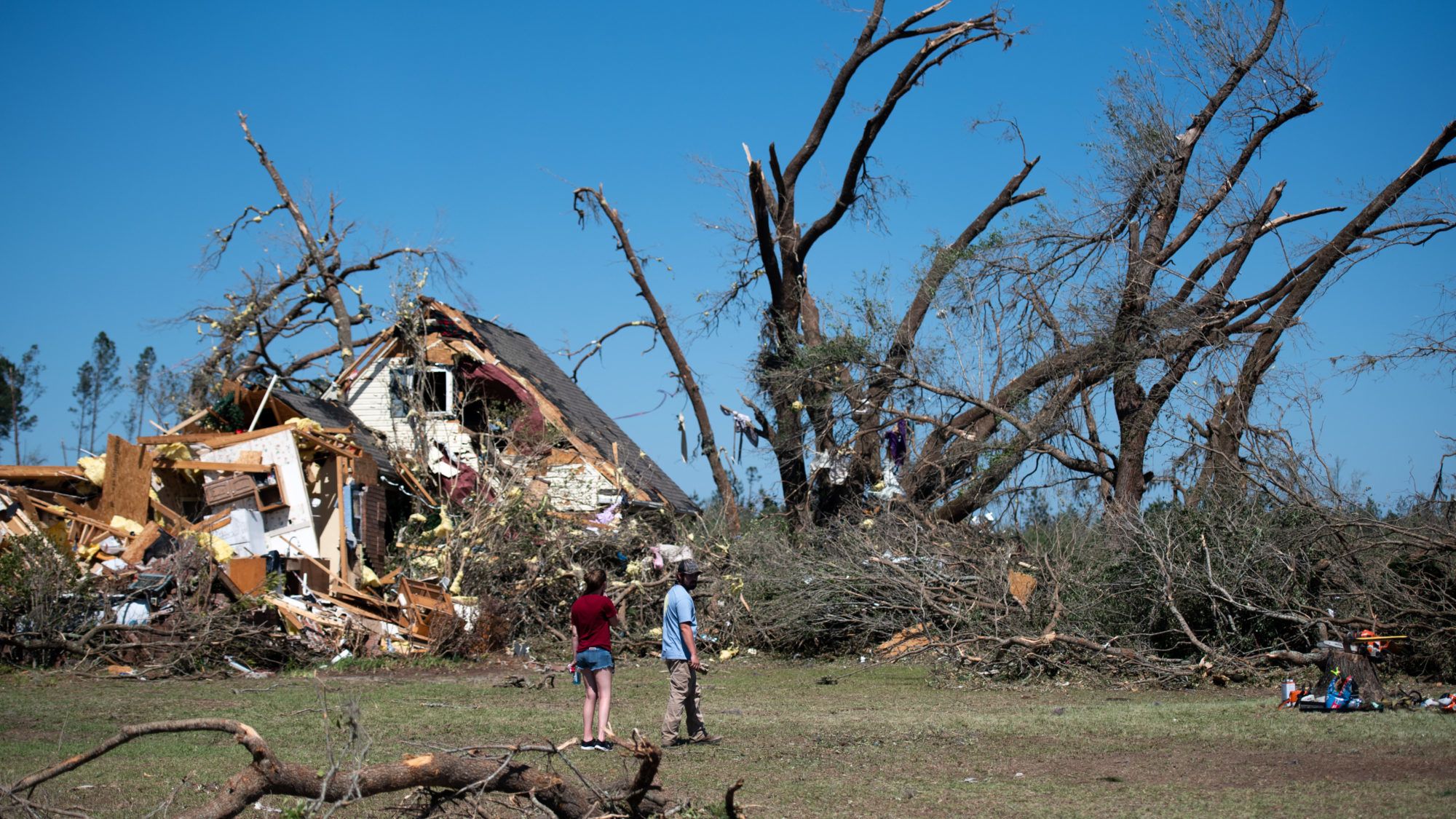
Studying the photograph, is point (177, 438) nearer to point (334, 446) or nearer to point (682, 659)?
point (334, 446)

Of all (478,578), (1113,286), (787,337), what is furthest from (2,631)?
(1113,286)

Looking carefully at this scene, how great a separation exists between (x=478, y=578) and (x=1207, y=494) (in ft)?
31.3

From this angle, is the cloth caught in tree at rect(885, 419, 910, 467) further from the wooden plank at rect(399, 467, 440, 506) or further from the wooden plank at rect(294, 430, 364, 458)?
the wooden plank at rect(294, 430, 364, 458)

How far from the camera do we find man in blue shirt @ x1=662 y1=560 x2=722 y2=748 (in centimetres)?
817

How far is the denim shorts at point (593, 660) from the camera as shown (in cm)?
804

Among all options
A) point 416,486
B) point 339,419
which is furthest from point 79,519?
point 339,419

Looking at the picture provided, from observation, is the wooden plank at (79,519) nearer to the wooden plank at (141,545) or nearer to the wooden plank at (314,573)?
the wooden plank at (141,545)

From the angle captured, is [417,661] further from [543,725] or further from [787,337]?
[787,337]

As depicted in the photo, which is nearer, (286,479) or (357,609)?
(357,609)

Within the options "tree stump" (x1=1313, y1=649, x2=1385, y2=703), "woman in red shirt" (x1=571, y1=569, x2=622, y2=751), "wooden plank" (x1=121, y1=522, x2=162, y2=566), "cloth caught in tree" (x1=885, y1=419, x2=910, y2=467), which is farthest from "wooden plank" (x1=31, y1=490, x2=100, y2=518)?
"tree stump" (x1=1313, y1=649, x2=1385, y2=703)

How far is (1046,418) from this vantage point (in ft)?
55.7

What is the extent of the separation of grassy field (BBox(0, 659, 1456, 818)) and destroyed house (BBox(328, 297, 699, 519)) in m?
6.72

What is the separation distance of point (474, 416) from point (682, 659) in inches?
591

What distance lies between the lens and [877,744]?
8383mm
